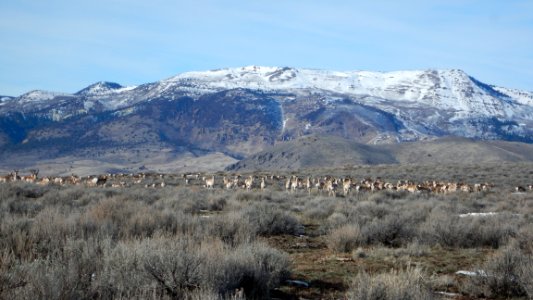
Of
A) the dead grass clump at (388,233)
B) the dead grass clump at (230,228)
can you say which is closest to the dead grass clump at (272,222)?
the dead grass clump at (230,228)

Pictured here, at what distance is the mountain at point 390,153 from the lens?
343ft

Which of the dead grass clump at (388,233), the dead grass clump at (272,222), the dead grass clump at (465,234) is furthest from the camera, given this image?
the dead grass clump at (272,222)

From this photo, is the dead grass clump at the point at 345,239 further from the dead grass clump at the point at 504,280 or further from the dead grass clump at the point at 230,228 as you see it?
the dead grass clump at the point at 504,280

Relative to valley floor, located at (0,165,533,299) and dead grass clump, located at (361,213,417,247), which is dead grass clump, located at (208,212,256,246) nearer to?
valley floor, located at (0,165,533,299)

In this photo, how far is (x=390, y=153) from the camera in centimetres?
11512

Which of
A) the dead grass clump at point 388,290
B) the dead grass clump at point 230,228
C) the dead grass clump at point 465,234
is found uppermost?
the dead grass clump at point 388,290

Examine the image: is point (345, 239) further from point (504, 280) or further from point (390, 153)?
point (390, 153)

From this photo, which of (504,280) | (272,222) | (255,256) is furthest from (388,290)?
(272,222)

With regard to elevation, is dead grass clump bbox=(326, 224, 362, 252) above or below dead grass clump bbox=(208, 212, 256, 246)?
below

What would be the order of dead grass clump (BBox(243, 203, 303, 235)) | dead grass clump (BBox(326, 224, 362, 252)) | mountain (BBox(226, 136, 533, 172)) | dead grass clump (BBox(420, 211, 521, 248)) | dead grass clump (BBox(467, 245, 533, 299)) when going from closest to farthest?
dead grass clump (BBox(467, 245, 533, 299))
dead grass clump (BBox(326, 224, 362, 252))
dead grass clump (BBox(420, 211, 521, 248))
dead grass clump (BBox(243, 203, 303, 235))
mountain (BBox(226, 136, 533, 172))

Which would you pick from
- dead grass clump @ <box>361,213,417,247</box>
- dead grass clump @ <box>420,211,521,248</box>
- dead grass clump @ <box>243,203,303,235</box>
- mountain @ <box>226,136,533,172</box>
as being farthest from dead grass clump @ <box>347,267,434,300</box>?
mountain @ <box>226,136,533,172</box>

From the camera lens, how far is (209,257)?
770 cm

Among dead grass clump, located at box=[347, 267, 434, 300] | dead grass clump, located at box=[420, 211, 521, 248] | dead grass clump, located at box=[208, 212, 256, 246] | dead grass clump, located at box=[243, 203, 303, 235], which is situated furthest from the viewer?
dead grass clump, located at box=[243, 203, 303, 235]

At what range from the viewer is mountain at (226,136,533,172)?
343 ft
